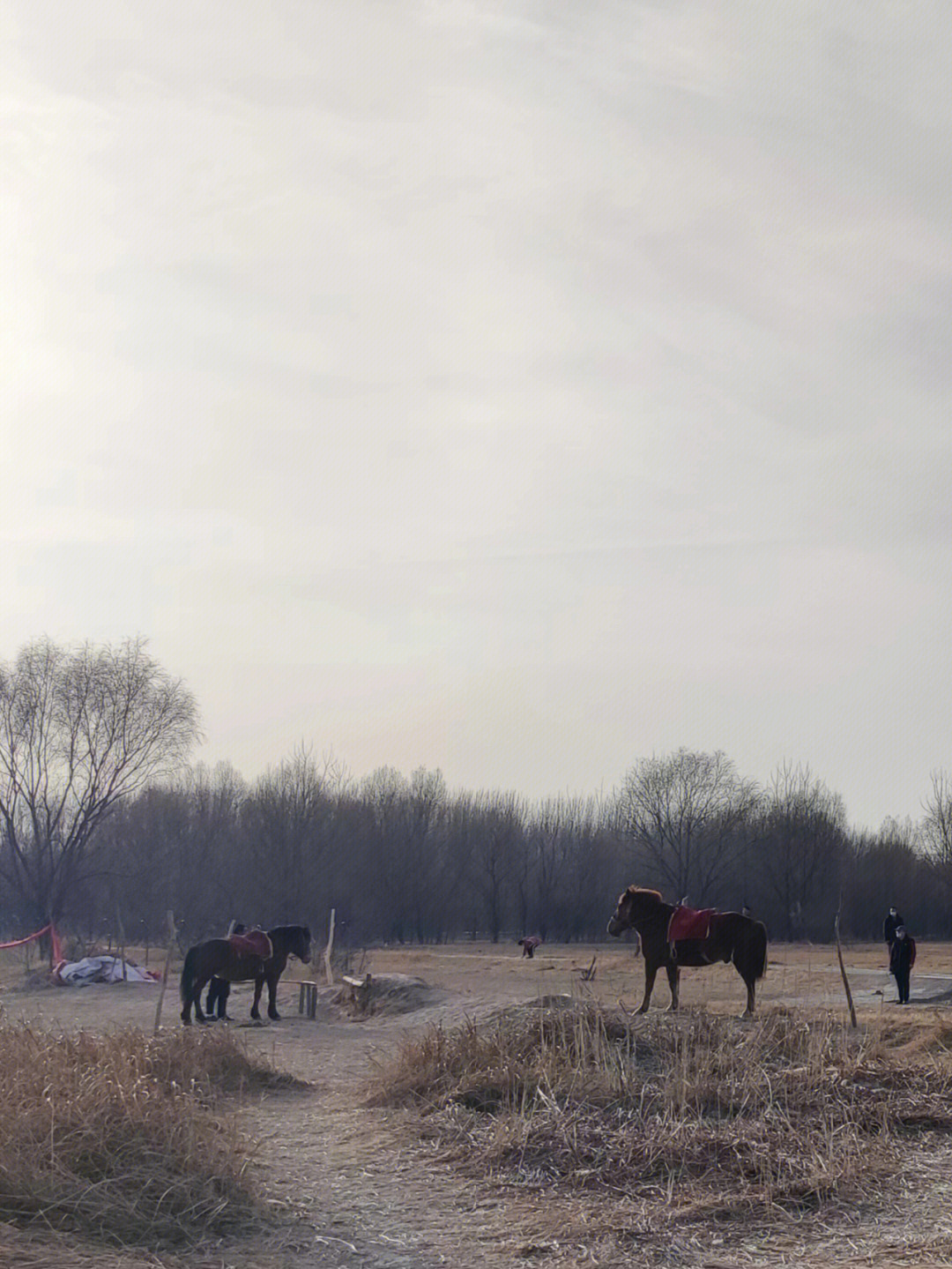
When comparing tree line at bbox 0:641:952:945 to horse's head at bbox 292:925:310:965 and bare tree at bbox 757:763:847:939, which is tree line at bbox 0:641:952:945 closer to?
bare tree at bbox 757:763:847:939

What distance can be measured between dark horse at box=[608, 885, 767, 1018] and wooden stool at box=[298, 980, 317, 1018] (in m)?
6.26

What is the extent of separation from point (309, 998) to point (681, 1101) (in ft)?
42.0

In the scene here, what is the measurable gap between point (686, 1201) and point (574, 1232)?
963mm

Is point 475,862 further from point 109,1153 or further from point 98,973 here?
point 109,1153

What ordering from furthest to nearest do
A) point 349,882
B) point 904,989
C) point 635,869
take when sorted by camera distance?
1. point 635,869
2. point 349,882
3. point 904,989

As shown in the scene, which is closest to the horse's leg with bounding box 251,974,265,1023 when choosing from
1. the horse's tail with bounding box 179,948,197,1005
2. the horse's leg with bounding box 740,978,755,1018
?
the horse's tail with bounding box 179,948,197,1005

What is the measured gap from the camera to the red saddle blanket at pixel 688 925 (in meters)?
16.9

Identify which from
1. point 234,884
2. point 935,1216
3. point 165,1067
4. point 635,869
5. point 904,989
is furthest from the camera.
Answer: point 635,869

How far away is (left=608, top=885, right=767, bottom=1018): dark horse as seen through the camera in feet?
55.8

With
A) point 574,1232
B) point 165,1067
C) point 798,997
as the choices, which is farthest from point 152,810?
point 574,1232

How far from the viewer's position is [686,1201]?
7.89 m

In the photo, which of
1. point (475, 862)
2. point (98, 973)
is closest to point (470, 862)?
point (475, 862)

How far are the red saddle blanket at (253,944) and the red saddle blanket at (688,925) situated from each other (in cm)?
648

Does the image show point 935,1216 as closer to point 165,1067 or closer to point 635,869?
point 165,1067
